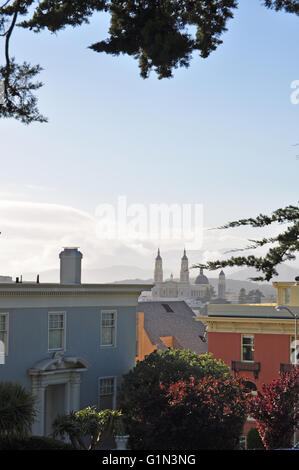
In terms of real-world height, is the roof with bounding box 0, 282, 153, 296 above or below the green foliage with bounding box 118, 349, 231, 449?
above

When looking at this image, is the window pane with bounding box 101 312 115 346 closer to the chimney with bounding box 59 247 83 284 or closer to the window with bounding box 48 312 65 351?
the chimney with bounding box 59 247 83 284

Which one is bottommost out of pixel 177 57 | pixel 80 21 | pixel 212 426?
pixel 212 426

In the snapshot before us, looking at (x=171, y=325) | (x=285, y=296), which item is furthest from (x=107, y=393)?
(x=171, y=325)

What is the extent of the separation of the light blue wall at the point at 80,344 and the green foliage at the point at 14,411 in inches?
312

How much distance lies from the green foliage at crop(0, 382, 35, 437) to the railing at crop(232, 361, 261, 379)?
1117 inches

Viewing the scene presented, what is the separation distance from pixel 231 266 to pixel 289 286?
43.9 meters

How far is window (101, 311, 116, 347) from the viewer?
39906mm

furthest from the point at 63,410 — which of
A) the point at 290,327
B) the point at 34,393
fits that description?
the point at 290,327

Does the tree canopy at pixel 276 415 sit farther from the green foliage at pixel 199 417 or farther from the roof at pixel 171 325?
the roof at pixel 171 325

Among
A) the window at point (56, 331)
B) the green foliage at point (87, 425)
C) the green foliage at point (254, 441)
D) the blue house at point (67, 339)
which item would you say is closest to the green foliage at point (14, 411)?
the green foliage at point (87, 425)

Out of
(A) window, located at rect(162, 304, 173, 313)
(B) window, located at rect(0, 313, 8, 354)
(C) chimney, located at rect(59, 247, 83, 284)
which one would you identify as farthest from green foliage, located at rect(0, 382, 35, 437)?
(A) window, located at rect(162, 304, 173, 313)

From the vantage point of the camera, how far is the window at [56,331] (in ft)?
123
